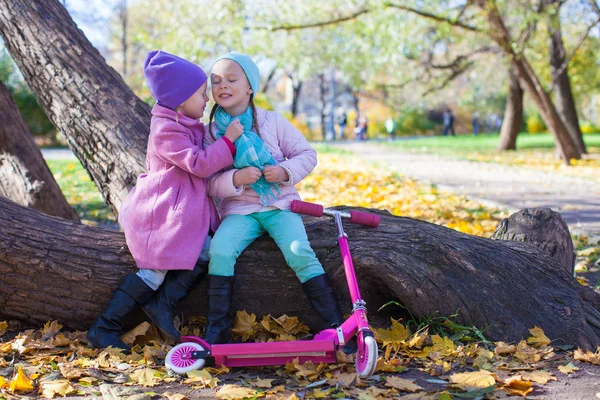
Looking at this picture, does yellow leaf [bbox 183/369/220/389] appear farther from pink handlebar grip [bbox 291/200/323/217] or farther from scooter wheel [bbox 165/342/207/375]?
pink handlebar grip [bbox 291/200/323/217]

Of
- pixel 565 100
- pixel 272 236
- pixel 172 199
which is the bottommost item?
pixel 272 236

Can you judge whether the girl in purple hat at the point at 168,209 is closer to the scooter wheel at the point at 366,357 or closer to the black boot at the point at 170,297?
the black boot at the point at 170,297

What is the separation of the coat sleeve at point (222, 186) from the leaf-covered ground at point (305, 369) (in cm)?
64

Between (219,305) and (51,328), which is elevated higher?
(219,305)

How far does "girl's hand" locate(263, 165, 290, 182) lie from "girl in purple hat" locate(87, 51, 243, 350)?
0.20 meters

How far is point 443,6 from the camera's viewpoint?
15.0 metres

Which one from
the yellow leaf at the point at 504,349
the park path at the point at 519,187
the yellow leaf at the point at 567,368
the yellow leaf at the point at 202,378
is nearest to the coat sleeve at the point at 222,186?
the yellow leaf at the point at 202,378

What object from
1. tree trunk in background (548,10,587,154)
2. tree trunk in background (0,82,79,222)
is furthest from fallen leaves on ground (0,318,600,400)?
tree trunk in background (548,10,587,154)

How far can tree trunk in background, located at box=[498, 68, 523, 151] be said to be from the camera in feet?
68.1

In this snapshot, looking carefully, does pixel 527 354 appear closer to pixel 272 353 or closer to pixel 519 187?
pixel 272 353

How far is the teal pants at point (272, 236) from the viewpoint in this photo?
11.3 ft

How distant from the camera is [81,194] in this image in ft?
33.1

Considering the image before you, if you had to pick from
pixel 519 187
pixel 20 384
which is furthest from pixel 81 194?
pixel 20 384

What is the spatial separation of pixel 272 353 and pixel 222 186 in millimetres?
906
